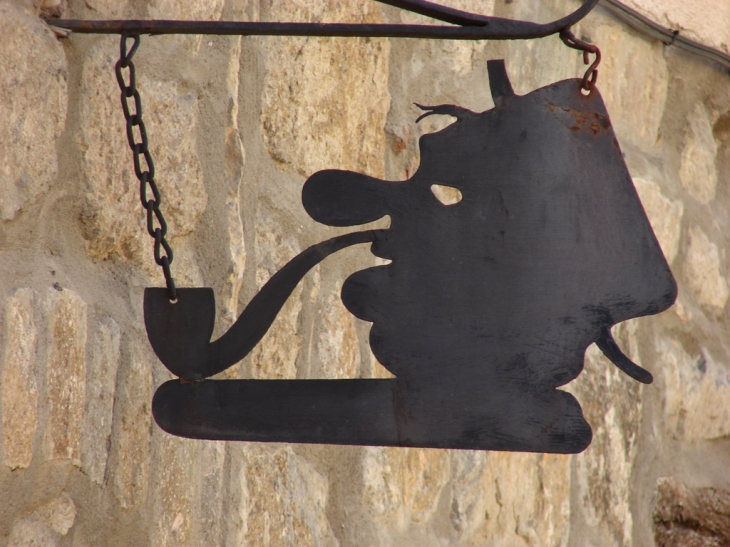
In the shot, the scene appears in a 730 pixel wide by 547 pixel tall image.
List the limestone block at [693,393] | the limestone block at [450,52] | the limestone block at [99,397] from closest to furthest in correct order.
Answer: the limestone block at [99,397] → the limestone block at [450,52] → the limestone block at [693,393]

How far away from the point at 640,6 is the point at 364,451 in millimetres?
968

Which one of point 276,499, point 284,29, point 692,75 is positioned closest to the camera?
point 284,29

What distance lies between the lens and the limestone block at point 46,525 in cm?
71

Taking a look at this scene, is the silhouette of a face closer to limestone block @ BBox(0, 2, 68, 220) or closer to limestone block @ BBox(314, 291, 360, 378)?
limestone block @ BBox(0, 2, 68, 220)

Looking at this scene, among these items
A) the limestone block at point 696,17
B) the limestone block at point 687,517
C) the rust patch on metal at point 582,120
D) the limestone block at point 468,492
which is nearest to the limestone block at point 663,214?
the limestone block at point 696,17

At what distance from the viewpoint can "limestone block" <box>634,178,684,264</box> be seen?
4.99 ft

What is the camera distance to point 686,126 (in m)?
1.70

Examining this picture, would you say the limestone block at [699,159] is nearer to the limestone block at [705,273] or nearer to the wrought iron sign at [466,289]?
the limestone block at [705,273]

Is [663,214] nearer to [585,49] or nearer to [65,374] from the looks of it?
[585,49]

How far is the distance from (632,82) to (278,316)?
904 millimetres

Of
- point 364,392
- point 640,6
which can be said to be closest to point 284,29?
point 364,392

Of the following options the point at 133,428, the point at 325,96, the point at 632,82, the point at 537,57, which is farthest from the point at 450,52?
the point at 133,428

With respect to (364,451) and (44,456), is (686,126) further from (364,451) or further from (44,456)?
(44,456)

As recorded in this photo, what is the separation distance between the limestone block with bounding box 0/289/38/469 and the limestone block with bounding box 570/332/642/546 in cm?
94
